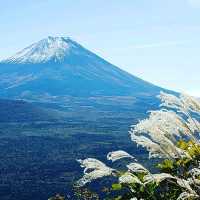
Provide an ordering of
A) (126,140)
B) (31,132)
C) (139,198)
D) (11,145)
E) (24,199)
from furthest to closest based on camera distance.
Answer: (31,132) → (126,140) → (11,145) → (24,199) → (139,198)

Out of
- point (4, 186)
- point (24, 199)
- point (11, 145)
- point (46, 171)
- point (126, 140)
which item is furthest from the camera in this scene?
point (126, 140)

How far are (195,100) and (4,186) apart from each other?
93447 mm

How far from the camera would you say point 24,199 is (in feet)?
281

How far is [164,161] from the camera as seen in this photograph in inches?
255

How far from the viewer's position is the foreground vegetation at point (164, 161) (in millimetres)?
5609

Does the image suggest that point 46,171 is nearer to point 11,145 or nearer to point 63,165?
point 63,165

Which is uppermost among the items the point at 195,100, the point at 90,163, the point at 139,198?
the point at 195,100

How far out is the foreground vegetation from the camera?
5.61 m

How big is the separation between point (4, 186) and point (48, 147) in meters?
57.2

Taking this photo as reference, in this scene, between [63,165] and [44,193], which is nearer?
[44,193]

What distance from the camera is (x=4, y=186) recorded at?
97375 mm

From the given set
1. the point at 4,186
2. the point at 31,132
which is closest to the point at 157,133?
the point at 4,186

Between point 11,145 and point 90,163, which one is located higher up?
point 90,163

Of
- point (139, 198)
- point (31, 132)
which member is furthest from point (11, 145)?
point (139, 198)
